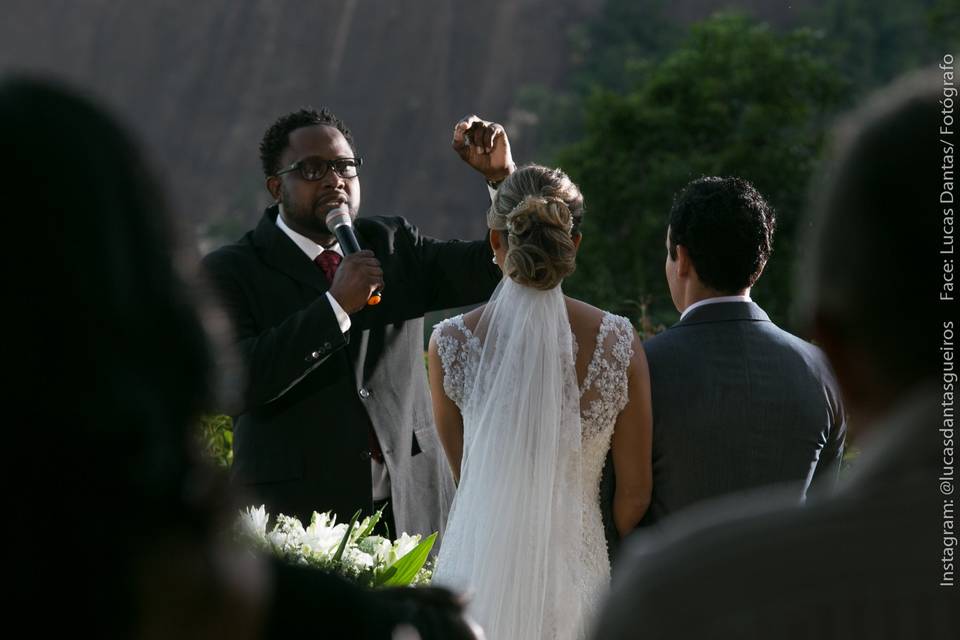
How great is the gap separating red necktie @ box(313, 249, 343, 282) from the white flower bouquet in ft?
4.92

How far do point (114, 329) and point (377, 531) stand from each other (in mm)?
3772

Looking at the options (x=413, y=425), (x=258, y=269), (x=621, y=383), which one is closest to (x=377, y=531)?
(x=413, y=425)

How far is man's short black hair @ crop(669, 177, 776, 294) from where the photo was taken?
11.6 feet

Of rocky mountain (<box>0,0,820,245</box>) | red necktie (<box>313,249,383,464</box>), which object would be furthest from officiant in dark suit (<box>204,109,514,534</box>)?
rocky mountain (<box>0,0,820,245</box>)

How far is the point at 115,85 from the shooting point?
127 feet

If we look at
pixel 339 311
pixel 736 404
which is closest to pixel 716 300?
pixel 736 404

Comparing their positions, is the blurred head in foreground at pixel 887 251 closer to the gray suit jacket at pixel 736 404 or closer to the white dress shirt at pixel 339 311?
the gray suit jacket at pixel 736 404

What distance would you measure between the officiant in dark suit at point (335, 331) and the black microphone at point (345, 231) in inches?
2.8

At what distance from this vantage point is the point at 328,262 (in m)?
4.79

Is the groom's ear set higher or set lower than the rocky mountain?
lower

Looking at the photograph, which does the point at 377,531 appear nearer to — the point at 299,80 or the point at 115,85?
the point at 299,80

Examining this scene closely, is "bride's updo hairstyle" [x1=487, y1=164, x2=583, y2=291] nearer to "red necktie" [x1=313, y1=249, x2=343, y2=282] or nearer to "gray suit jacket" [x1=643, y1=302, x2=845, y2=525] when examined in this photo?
"gray suit jacket" [x1=643, y1=302, x2=845, y2=525]

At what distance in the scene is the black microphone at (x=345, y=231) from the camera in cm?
439

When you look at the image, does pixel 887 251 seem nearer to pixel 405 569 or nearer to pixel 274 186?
pixel 405 569
